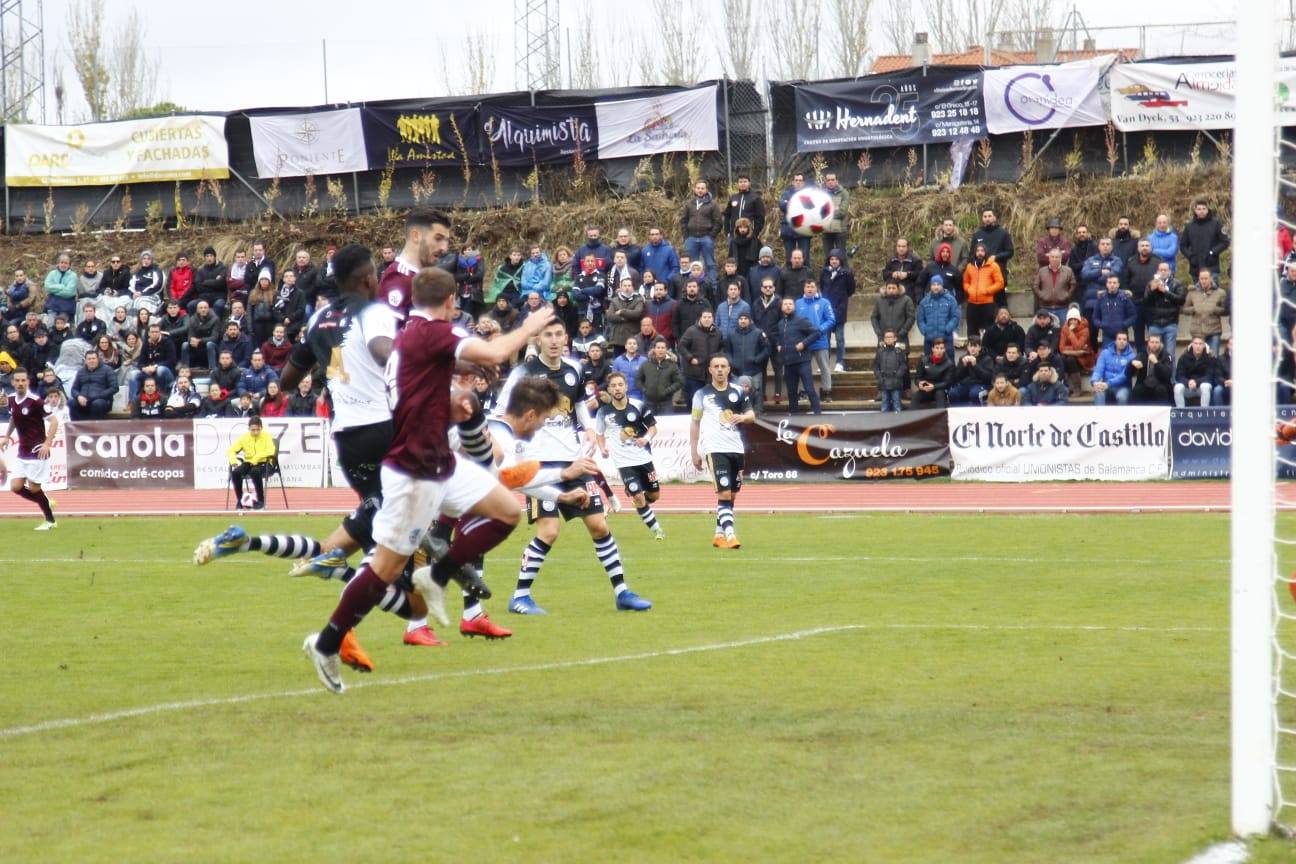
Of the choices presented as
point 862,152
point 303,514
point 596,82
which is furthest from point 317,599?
point 596,82

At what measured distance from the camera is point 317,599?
13039 millimetres

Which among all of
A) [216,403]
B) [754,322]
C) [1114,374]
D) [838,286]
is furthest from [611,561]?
[216,403]

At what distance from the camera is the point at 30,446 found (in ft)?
73.2

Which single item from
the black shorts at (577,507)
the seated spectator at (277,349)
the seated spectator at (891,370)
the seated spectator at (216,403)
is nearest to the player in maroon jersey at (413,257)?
the black shorts at (577,507)

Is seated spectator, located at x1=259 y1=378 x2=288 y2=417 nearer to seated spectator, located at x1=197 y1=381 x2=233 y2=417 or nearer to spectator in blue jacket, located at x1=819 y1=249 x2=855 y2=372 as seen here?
seated spectator, located at x1=197 y1=381 x2=233 y2=417

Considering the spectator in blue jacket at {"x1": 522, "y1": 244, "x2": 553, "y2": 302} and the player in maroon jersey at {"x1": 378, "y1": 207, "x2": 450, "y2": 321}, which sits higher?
the spectator in blue jacket at {"x1": 522, "y1": 244, "x2": 553, "y2": 302}

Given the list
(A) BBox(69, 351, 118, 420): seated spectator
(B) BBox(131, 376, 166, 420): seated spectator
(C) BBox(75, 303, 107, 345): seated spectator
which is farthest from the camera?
(C) BBox(75, 303, 107, 345): seated spectator

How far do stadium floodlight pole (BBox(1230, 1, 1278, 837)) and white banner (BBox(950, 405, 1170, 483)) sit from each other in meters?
21.2

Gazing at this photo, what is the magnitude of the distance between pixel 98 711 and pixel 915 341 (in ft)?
84.4

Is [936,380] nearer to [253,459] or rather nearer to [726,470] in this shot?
[726,470]

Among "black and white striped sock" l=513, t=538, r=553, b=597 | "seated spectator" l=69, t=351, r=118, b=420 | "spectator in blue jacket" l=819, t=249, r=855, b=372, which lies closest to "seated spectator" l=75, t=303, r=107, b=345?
"seated spectator" l=69, t=351, r=118, b=420

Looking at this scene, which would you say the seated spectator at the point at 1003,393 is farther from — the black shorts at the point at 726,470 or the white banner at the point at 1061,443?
the black shorts at the point at 726,470

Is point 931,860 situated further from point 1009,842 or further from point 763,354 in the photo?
point 763,354

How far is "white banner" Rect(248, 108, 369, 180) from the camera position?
38.1 m
